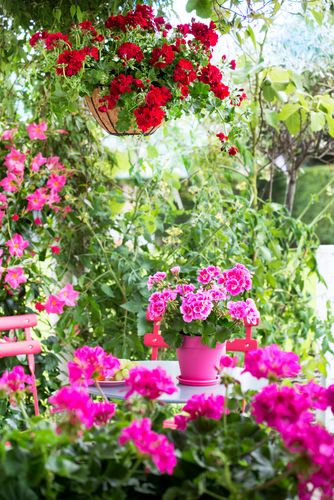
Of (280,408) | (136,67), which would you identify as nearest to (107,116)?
(136,67)

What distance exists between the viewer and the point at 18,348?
2551 millimetres

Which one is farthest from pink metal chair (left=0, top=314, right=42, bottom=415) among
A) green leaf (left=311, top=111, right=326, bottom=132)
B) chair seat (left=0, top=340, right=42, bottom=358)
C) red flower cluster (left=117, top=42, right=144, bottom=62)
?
green leaf (left=311, top=111, right=326, bottom=132)

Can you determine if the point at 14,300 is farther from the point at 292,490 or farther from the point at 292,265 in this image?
the point at 292,490

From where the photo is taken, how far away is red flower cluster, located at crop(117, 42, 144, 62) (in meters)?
2.47

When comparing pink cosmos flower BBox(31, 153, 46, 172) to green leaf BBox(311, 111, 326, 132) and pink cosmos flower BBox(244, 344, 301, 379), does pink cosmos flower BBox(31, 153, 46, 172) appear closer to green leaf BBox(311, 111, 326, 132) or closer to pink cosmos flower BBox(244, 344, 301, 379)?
green leaf BBox(311, 111, 326, 132)

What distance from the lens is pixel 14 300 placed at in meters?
3.27

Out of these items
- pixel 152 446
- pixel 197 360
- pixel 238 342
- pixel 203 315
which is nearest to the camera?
pixel 152 446

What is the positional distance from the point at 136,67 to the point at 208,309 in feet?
2.93

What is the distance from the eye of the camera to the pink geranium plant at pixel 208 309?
7.09ft

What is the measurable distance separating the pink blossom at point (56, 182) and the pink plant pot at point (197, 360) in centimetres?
118

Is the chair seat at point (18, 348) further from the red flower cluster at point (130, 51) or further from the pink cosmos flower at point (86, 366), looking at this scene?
the pink cosmos flower at point (86, 366)

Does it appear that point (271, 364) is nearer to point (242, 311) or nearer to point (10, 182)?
point (242, 311)

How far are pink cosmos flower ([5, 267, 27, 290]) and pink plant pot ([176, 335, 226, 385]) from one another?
3.35ft

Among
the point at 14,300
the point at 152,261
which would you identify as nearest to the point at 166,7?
the point at 152,261
